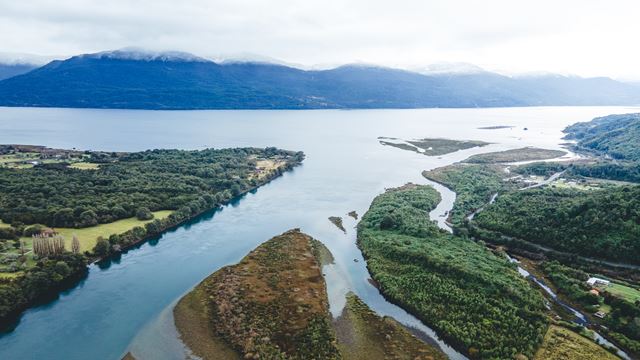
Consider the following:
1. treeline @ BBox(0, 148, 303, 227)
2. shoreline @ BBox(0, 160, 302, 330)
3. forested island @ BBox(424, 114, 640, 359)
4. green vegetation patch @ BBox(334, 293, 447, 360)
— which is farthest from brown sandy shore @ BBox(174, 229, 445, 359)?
treeline @ BBox(0, 148, 303, 227)

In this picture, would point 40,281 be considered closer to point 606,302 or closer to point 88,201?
point 88,201

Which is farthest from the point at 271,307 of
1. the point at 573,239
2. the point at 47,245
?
the point at 573,239

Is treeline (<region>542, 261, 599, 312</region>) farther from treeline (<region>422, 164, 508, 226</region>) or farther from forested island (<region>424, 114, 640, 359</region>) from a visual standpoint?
treeline (<region>422, 164, 508, 226</region>)

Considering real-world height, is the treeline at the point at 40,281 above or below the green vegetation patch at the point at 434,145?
below

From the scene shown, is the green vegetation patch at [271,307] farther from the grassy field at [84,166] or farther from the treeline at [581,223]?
the grassy field at [84,166]

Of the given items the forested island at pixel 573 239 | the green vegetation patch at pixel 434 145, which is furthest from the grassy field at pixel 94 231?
the green vegetation patch at pixel 434 145

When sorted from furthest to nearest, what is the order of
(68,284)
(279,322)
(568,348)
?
(68,284) → (279,322) → (568,348)
